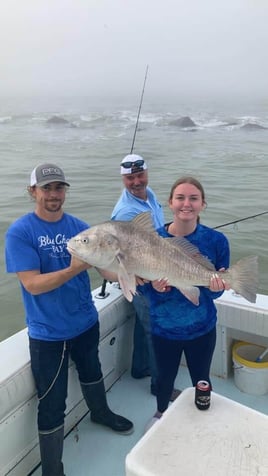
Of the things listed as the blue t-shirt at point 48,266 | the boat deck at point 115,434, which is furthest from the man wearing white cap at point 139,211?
the blue t-shirt at point 48,266

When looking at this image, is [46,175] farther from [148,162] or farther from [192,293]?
[148,162]

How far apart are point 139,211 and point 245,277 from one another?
1.06m

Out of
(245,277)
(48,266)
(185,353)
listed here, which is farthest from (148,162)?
(245,277)

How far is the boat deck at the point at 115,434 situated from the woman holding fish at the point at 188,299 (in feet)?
2.77

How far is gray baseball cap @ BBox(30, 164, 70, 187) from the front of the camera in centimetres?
241

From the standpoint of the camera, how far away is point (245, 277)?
233 cm

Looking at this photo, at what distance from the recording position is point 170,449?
72.2 inches

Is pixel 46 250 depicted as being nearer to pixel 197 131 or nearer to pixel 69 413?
pixel 69 413

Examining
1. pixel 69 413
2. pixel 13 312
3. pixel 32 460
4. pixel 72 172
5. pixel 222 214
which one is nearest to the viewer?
pixel 32 460

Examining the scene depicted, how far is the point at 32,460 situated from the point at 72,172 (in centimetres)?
1620

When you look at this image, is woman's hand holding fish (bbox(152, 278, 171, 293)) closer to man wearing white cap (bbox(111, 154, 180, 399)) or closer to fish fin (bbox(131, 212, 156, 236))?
fish fin (bbox(131, 212, 156, 236))

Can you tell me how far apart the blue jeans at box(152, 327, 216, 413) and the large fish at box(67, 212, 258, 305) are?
1.15ft

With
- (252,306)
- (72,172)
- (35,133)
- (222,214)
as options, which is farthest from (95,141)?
(252,306)

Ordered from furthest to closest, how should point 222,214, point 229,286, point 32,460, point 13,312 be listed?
point 222,214 < point 13,312 < point 32,460 < point 229,286
